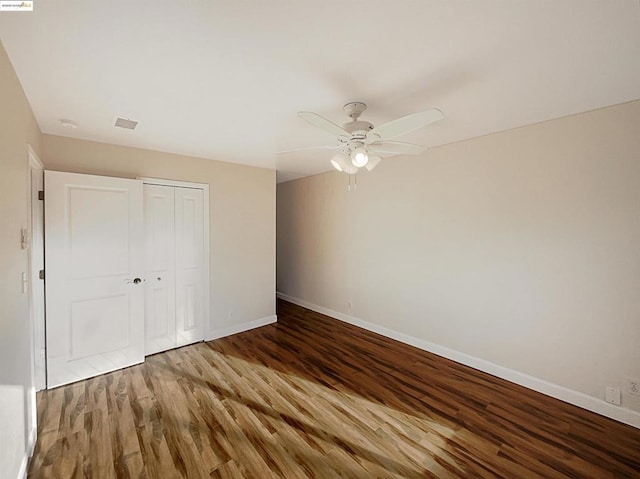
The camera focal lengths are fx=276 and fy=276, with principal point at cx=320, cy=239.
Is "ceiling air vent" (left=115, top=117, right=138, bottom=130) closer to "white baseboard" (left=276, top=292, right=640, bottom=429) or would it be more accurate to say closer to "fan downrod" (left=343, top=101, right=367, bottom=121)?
"fan downrod" (left=343, top=101, right=367, bottom=121)

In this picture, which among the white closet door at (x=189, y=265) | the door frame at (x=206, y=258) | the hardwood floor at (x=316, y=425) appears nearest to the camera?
the hardwood floor at (x=316, y=425)

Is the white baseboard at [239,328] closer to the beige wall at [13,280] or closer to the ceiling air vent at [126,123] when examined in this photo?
the beige wall at [13,280]

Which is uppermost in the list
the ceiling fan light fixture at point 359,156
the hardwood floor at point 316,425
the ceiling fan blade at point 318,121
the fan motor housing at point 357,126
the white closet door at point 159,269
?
the fan motor housing at point 357,126

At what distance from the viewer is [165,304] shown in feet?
11.4

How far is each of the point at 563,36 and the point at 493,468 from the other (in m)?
2.59

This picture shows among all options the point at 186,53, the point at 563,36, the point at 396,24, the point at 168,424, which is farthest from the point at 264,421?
the point at 563,36

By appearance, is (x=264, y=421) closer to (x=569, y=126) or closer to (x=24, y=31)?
(x=24, y=31)

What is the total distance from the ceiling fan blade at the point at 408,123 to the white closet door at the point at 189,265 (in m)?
2.66

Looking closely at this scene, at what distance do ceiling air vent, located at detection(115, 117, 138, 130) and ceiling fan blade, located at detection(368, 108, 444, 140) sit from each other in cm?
216

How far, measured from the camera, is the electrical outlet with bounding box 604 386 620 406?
2248 millimetres

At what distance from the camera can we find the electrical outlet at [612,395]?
7.38 ft

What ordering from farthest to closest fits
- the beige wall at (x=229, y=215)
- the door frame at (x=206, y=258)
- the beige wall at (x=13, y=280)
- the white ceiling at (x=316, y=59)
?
1. the door frame at (x=206, y=258)
2. the beige wall at (x=229, y=215)
3. the beige wall at (x=13, y=280)
4. the white ceiling at (x=316, y=59)

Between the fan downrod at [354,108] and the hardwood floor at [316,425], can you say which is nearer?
the hardwood floor at [316,425]

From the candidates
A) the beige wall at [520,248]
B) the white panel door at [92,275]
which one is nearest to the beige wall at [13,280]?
the white panel door at [92,275]
